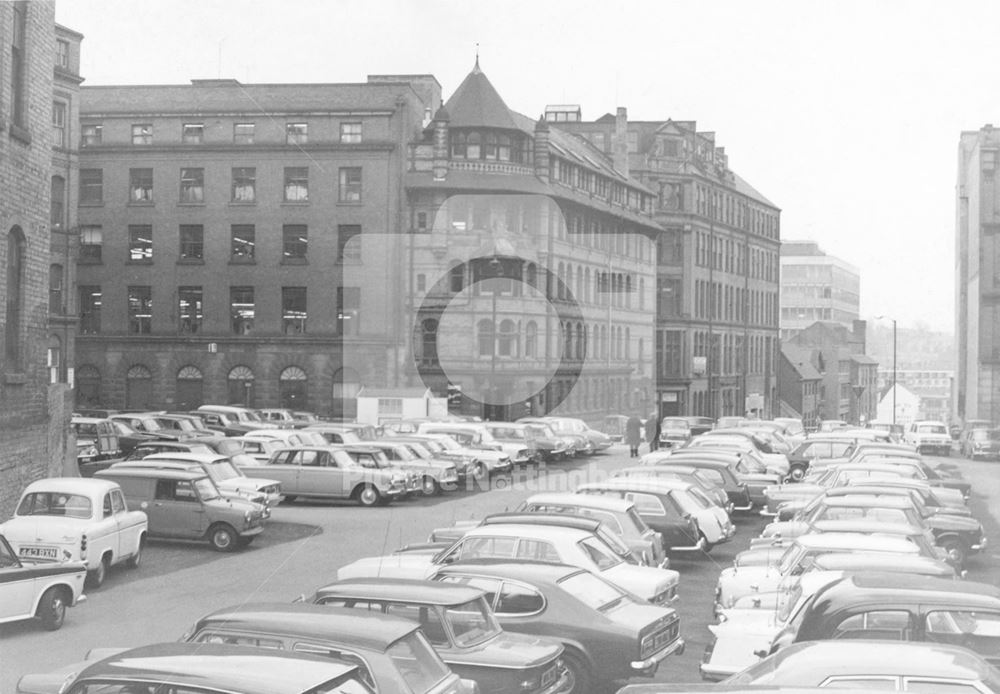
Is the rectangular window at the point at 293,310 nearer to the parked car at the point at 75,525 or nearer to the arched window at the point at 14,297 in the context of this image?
the arched window at the point at 14,297

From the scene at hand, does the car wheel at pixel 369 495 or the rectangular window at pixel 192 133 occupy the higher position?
the rectangular window at pixel 192 133

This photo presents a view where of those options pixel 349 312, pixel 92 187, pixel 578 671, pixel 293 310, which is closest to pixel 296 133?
pixel 293 310

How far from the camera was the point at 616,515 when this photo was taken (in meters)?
18.3

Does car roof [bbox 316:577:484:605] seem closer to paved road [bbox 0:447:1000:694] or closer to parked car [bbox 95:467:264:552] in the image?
paved road [bbox 0:447:1000:694]

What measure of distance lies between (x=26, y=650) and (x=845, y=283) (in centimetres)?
14595

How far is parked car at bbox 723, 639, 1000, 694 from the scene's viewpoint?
814 cm

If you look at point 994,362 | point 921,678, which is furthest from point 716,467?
point 994,362

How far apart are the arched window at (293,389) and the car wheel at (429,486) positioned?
32.2m

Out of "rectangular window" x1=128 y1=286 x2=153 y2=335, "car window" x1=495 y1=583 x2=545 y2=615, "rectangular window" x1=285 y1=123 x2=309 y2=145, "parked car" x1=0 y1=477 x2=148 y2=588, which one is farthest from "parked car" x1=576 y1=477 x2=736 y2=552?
"rectangular window" x1=128 y1=286 x2=153 y2=335

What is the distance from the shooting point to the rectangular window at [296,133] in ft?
207

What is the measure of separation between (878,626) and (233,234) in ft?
186

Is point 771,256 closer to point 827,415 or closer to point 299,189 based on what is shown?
point 827,415

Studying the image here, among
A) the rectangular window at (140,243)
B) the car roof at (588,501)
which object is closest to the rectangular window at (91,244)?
the rectangular window at (140,243)

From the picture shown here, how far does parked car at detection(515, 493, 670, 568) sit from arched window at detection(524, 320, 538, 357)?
43.0 meters
